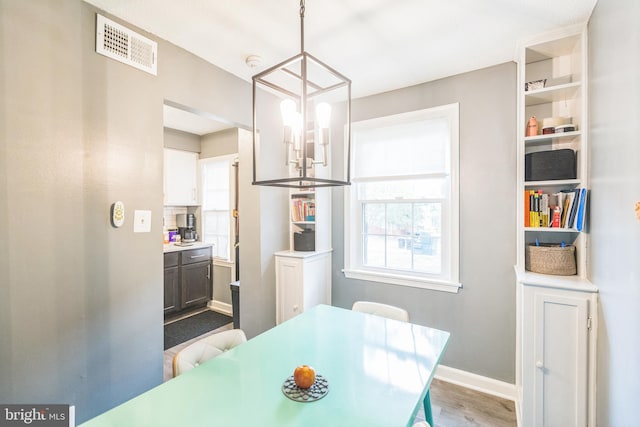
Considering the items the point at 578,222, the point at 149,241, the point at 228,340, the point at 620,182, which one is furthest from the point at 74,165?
the point at 578,222

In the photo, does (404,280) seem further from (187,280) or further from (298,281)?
(187,280)

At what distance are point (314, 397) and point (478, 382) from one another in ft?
6.41

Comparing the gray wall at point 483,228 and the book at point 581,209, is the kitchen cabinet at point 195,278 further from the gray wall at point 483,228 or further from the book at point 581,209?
the book at point 581,209

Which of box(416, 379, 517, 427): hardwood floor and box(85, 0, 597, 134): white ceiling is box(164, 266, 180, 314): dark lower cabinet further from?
box(416, 379, 517, 427): hardwood floor

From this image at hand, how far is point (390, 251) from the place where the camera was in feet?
9.34

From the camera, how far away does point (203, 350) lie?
4.75ft

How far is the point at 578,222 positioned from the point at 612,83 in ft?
2.61

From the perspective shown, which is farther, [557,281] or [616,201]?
[557,281]

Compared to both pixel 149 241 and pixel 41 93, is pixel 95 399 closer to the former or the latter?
pixel 149 241

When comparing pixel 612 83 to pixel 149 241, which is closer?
pixel 612 83

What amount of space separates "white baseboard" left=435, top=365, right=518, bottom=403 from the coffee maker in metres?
3.64

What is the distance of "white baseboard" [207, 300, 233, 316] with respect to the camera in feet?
13.5

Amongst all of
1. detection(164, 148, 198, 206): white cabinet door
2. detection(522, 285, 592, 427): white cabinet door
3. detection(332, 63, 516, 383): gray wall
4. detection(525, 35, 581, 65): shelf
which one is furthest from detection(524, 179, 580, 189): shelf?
detection(164, 148, 198, 206): white cabinet door

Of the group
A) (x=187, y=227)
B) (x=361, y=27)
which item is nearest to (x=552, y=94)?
(x=361, y=27)
